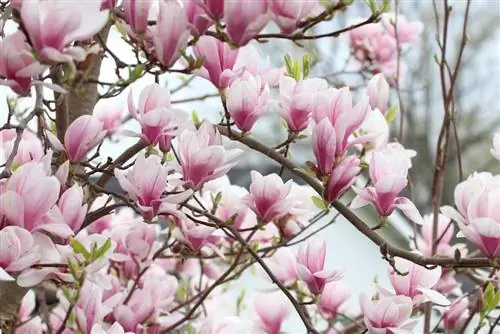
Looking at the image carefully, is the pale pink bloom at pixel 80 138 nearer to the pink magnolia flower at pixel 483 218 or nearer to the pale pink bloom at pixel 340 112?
the pale pink bloom at pixel 340 112

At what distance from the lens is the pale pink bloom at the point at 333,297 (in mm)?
1274

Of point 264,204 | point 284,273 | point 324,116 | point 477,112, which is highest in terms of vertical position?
point 324,116

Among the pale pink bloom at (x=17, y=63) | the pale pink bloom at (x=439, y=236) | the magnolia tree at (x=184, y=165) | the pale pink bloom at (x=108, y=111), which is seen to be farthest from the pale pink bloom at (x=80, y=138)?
the pale pink bloom at (x=439, y=236)

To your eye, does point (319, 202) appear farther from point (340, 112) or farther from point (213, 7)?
point (213, 7)

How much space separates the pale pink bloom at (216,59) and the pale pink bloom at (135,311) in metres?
0.35

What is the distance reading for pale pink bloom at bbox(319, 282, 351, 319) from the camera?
1274 millimetres

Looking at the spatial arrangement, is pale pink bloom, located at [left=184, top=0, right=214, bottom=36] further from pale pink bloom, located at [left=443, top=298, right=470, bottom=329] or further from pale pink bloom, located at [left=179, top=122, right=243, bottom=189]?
pale pink bloom, located at [left=443, top=298, right=470, bottom=329]

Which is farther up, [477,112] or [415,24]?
[415,24]

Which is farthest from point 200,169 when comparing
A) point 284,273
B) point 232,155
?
point 284,273

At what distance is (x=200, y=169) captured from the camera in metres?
0.80

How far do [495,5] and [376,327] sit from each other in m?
8.63

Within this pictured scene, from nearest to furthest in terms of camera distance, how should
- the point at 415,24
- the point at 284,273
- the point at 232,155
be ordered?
the point at 232,155
the point at 284,273
the point at 415,24

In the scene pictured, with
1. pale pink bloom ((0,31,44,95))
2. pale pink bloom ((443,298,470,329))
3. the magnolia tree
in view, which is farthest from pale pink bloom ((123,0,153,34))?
pale pink bloom ((443,298,470,329))

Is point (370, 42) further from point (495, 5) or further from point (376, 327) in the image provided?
point (495, 5)
